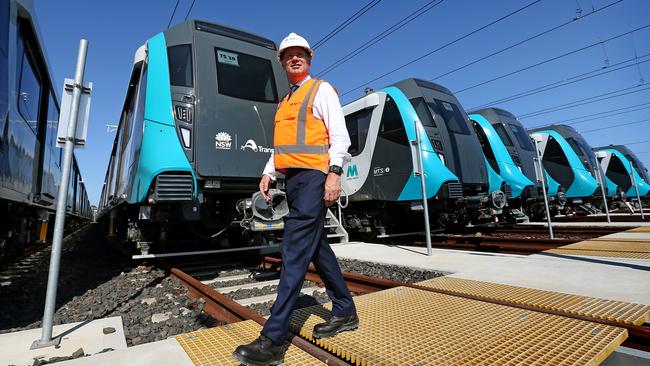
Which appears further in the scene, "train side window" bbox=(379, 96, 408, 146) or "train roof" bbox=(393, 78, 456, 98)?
"train roof" bbox=(393, 78, 456, 98)

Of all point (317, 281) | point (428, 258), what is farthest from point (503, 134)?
point (317, 281)

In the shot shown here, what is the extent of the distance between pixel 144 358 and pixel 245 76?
12.7 ft

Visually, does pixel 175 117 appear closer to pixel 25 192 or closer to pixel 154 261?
pixel 25 192

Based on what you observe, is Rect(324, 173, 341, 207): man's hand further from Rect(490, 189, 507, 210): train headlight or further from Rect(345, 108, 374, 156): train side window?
Rect(490, 189, 507, 210): train headlight

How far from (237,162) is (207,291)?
1702mm

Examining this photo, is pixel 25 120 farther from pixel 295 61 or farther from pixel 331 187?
pixel 331 187

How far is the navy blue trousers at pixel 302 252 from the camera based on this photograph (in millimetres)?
1681

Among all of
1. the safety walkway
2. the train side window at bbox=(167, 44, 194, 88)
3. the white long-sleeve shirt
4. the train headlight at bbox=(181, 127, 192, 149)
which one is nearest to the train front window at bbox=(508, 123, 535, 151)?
the safety walkway

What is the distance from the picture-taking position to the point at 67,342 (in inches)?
88.4

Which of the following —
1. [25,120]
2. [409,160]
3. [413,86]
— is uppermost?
[413,86]

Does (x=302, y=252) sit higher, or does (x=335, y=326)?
(x=302, y=252)

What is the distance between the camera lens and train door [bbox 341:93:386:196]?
754cm

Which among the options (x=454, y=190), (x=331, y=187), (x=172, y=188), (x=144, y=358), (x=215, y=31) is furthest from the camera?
(x=454, y=190)

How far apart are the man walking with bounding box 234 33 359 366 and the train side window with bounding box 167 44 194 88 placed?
104 inches
